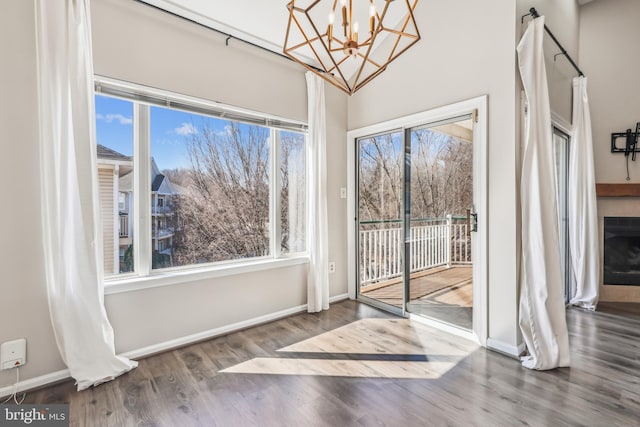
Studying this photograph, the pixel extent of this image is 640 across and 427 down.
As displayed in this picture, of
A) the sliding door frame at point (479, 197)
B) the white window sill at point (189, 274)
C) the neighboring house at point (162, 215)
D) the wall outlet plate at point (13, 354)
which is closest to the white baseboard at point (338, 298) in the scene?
the white window sill at point (189, 274)

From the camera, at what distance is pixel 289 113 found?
3293 millimetres

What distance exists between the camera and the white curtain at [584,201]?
3484mm

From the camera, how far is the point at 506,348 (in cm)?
243

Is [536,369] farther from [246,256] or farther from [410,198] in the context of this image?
[246,256]

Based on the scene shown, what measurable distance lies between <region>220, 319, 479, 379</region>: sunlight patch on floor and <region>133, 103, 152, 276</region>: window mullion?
114 centimetres

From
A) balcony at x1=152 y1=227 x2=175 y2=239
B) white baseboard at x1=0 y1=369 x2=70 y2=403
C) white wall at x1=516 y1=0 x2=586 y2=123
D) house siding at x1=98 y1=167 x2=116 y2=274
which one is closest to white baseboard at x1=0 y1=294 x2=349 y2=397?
white baseboard at x1=0 y1=369 x2=70 y2=403

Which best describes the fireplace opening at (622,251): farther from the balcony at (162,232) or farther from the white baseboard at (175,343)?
the balcony at (162,232)

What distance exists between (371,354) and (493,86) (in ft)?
7.77

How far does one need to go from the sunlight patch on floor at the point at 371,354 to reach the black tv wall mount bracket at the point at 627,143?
125 inches

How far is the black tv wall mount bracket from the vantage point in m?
3.64

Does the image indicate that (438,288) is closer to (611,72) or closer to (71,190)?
(71,190)

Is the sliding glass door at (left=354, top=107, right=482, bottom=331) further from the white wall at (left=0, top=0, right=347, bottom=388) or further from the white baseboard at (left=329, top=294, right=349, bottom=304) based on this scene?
the white wall at (left=0, top=0, right=347, bottom=388)

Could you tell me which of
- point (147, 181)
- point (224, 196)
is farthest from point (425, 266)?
point (147, 181)

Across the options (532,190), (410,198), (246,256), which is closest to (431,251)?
(410,198)
